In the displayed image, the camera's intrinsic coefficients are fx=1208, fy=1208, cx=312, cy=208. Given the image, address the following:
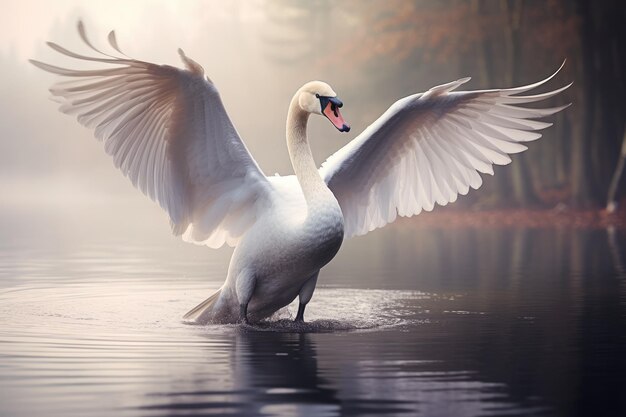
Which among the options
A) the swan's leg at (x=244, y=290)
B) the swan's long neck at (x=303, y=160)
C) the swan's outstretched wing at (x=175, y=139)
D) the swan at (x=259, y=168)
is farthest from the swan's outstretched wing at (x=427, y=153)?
the swan's leg at (x=244, y=290)

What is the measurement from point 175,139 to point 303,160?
0.97 m

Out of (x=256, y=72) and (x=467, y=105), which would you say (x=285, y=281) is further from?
(x=256, y=72)

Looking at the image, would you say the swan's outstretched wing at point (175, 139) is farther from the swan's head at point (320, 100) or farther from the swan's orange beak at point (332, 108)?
the swan's orange beak at point (332, 108)

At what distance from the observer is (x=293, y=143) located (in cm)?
872

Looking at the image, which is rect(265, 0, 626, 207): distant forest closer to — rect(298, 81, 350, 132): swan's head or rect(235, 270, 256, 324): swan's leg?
rect(298, 81, 350, 132): swan's head

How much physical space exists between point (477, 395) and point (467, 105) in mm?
4344

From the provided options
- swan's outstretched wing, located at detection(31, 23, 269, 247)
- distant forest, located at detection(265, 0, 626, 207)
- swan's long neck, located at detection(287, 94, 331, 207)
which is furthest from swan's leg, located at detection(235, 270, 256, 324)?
distant forest, located at detection(265, 0, 626, 207)

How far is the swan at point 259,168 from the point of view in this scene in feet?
27.2

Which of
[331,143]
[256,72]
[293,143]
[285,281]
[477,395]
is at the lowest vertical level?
[477,395]

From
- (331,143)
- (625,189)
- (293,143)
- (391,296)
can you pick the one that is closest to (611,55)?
(625,189)

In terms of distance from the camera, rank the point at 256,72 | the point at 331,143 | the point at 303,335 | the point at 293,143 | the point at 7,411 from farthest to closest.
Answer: the point at 256,72, the point at 331,143, the point at 293,143, the point at 303,335, the point at 7,411

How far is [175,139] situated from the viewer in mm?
8773

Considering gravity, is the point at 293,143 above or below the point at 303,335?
above

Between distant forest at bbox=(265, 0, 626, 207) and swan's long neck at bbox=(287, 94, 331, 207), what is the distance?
1580 cm
